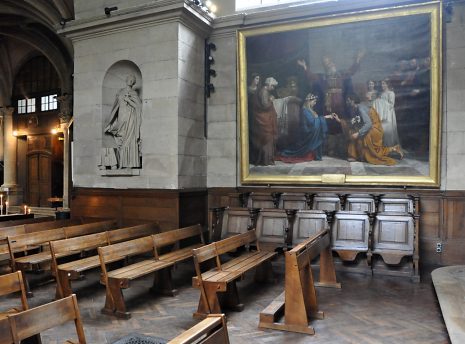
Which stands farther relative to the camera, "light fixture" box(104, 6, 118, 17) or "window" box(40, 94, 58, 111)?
"window" box(40, 94, 58, 111)

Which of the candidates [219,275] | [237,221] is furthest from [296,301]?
[237,221]

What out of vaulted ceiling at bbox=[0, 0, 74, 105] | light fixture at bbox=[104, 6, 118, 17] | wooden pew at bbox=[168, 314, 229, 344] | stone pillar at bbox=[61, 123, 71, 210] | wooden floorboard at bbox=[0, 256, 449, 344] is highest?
vaulted ceiling at bbox=[0, 0, 74, 105]

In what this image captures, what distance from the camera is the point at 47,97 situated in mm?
16938

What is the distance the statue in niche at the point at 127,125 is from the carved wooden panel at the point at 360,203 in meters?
4.35

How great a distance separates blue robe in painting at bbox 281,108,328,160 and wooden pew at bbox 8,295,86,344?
6585 mm

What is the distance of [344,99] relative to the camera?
844cm

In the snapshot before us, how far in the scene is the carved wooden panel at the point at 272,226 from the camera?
285 inches

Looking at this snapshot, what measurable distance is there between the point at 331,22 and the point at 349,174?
3.06 metres

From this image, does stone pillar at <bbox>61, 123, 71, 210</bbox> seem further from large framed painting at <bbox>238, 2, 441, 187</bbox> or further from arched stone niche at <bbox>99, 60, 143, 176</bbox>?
large framed painting at <bbox>238, 2, 441, 187</bbox>

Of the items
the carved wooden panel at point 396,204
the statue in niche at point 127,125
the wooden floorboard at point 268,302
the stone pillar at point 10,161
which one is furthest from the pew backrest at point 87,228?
the stone pillar at point 10,161

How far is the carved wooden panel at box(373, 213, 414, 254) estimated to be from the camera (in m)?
6.59

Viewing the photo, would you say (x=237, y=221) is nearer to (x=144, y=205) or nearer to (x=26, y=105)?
(x=144, y=205)

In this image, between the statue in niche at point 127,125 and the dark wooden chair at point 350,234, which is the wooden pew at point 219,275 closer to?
the dark wooden chair at point 350,234

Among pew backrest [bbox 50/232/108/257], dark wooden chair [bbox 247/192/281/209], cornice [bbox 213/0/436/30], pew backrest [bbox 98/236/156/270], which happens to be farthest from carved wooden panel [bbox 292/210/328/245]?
cornice [bbox 213/0/436/30]
